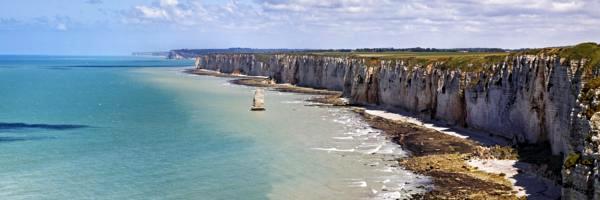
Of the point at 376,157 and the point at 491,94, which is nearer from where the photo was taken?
the point at 376,157

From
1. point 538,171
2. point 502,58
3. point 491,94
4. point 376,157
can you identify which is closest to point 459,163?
point 538,171

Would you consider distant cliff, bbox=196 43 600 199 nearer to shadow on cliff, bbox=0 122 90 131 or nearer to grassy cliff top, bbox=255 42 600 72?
grassy cliff top, bbox=255 42 600 72

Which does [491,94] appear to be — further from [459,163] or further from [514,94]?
[459,163]

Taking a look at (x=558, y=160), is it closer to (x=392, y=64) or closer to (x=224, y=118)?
Result: (x=224, y=118)

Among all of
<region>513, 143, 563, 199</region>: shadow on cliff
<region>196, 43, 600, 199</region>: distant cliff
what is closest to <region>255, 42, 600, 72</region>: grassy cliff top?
<region>196, 43, 600, 199</region>: distant cliff

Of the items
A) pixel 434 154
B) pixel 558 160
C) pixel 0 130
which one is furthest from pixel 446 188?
pixel 0 130

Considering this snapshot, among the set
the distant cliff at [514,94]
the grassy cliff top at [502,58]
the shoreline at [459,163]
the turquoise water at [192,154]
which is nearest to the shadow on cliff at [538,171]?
the shoreline at [459,163]
